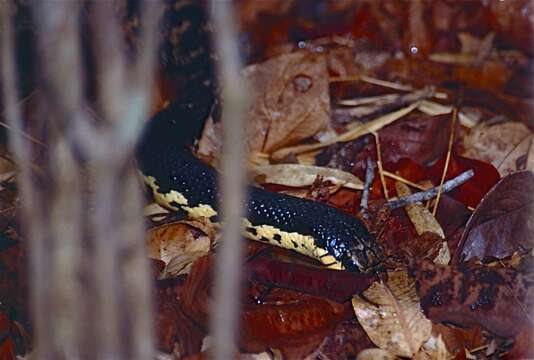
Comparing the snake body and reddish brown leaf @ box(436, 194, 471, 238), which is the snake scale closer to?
the snake body

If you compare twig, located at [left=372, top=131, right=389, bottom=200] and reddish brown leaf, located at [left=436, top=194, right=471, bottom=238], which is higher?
twig, located at [left=372, top=131, right=389, bottom=200]

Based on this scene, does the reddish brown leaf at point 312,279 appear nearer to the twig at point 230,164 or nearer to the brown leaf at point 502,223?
the brown leaf at point 502,223

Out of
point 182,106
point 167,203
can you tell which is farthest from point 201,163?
point 182,106

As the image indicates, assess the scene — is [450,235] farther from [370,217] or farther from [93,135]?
[93,135]

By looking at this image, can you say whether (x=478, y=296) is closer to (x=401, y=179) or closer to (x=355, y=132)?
(x=401, y=179)

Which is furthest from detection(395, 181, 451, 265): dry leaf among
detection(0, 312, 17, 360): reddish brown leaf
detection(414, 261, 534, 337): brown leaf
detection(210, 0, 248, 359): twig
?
detection(210, 0, 248, 359): twig

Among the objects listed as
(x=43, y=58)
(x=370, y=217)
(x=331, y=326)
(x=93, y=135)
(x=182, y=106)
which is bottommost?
(x=331, y=326)

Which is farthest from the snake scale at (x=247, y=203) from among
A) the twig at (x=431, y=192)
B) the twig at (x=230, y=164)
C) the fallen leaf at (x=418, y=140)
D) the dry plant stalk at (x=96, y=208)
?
the twig at (x=230, y=164)
